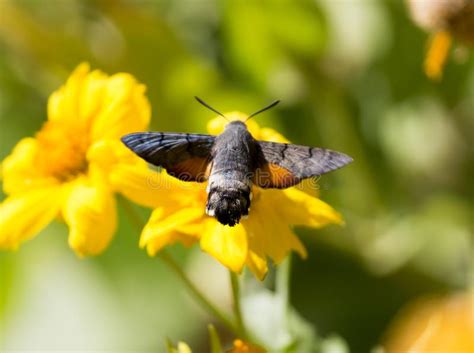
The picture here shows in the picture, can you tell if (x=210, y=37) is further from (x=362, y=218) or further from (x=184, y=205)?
(x=184, y=205)

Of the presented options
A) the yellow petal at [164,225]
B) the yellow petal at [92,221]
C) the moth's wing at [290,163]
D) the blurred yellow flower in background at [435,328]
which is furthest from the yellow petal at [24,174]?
the blurred yellow flower in background at [435,328]

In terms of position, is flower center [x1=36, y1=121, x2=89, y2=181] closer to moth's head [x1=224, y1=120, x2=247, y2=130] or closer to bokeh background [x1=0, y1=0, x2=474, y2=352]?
moth's head [x1=224, y1=120, x2=247, y2=130]

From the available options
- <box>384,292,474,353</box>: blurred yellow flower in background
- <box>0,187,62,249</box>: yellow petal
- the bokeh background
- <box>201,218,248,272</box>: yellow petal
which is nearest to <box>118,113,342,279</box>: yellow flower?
<box>201,218,248,272</box>: yellow petal

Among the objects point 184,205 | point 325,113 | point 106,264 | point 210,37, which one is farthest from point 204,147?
point 210,37

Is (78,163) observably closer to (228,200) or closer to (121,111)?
(121,111)

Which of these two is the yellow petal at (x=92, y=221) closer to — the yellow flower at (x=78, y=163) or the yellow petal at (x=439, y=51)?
the yellow flower at (x=78, y=163)
